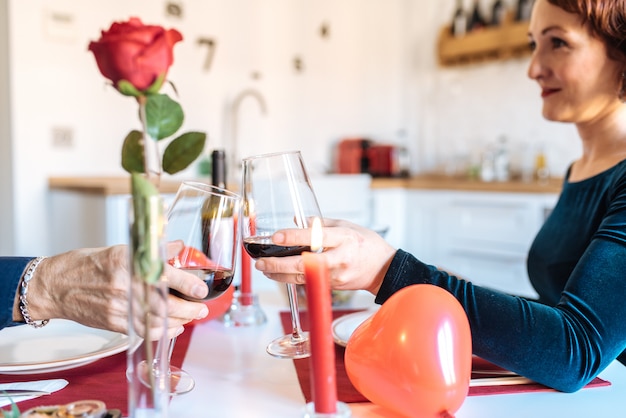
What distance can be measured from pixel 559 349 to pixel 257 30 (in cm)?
301

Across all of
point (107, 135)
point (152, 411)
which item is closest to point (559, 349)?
point (152, 411)

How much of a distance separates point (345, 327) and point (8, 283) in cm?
45

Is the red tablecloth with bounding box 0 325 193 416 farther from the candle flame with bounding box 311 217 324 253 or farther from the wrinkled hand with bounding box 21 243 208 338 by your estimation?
the candle flame with bounding box 311 217 324 253

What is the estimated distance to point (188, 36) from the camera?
3121mm

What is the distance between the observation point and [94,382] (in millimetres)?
695

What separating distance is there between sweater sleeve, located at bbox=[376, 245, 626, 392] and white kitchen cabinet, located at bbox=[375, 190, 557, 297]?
2.10 meters

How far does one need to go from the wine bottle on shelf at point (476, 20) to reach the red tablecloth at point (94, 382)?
10.7ft

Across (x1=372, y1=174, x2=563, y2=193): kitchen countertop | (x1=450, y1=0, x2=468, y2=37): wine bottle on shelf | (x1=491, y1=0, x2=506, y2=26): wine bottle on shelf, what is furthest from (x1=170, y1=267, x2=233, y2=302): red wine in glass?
(x1=450, y1=0, x2=468, y2=37): wine bottle on shelf

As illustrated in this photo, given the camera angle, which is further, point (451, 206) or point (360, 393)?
point (451, 206)

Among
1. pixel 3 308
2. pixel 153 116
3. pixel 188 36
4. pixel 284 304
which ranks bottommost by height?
pixel 284 304

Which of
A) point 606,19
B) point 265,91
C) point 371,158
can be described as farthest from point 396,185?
point 606,19

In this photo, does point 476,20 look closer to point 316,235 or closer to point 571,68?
point 571,68

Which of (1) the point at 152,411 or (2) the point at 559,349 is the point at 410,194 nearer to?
(2) the point at 559,349

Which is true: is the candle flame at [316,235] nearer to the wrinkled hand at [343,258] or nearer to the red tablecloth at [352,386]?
the wrinkled hand at [343,258]
